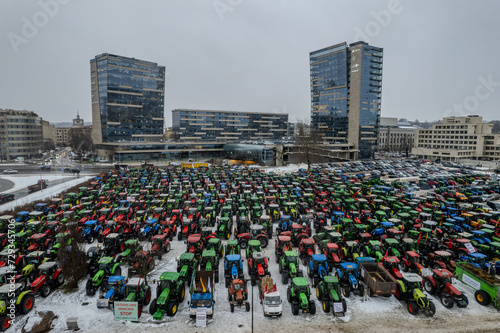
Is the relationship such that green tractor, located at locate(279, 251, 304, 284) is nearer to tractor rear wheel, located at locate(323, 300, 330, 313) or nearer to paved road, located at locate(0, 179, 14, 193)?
tractor rear wheel, located at locate(323, 300, 330, 313)

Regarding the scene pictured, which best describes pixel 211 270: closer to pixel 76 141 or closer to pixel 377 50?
pixel 377 50

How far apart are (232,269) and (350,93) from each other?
71.3m

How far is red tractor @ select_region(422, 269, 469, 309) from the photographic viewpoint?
10320mm

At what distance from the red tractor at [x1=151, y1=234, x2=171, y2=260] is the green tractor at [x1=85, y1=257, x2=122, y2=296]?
2091mm

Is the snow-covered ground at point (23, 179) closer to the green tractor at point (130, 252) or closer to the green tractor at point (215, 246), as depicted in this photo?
the green tractor at point (130, 252)

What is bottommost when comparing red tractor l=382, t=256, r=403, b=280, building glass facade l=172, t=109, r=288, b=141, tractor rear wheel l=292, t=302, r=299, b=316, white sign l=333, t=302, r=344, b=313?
tractor rear wheel l=292, t=302, r=299, b=316

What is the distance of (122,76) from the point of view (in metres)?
76.1

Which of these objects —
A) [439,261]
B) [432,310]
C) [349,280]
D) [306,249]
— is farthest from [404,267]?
[306,249]

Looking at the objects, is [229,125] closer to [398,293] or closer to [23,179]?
[23,179]

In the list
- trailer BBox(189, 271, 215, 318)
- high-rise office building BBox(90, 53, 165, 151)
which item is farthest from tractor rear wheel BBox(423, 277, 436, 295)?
high-rise office building BBox(90, 53, 165, 151)

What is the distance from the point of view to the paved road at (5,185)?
108ft

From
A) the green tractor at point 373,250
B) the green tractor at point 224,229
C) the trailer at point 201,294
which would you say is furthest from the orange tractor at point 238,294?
the green tractor at point 373,250

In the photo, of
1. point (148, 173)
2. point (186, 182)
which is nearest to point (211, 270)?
point (186, 182)

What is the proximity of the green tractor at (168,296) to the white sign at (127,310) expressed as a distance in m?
0.56
